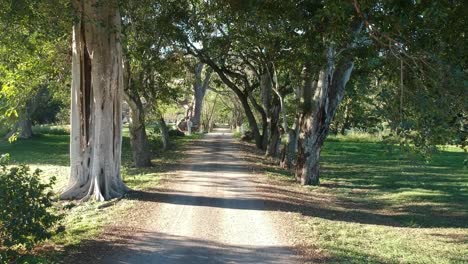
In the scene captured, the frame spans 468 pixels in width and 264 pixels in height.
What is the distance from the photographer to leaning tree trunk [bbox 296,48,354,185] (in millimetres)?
17172

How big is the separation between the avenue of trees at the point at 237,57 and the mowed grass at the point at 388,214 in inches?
45.4

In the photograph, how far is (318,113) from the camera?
17422 mm

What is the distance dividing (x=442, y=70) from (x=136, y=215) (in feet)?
23.6

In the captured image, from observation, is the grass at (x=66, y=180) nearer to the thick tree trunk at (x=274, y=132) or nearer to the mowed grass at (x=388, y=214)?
the mowed grass at (x=388, y=214)

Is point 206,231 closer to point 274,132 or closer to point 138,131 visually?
point 138,131

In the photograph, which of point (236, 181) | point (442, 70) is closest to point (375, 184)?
point (236, 181)

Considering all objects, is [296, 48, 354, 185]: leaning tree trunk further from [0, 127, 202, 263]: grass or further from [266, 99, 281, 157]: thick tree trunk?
[266, 99, 281, 157]: thick tree trunk

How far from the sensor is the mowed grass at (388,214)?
9312 millimetres

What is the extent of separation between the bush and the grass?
32 centimetres

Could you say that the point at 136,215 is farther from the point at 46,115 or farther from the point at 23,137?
the point at 46,115

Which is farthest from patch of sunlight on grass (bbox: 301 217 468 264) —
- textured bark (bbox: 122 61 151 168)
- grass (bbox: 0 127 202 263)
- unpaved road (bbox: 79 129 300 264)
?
textured bark (bbox: 122 61 151 168)

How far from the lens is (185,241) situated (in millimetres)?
9406

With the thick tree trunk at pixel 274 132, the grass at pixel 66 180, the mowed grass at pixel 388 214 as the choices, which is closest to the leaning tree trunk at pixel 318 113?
the mowed grass at pixel 388 214

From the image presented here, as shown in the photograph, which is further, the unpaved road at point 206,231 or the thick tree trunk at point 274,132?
the thick tree trunk at point 274,132
